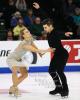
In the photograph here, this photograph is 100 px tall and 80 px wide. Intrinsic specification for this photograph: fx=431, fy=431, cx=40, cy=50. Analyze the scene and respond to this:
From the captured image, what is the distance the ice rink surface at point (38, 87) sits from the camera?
8.05 m

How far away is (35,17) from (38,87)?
4.48m

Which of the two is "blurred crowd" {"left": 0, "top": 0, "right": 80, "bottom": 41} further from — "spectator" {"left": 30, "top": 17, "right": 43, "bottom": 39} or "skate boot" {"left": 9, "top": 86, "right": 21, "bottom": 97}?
"skate boot" {"left": 9, "top": 86, "right": 21, "bottom": 97}

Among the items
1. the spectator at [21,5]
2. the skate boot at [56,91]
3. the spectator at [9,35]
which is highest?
the spectator at [21,5]

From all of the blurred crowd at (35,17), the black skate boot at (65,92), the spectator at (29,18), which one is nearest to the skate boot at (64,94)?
the black skate boot at (65,92)

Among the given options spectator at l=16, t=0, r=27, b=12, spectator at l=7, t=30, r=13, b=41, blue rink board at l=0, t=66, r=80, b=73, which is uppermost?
spectator at l=16, t=0, r=27, b=12

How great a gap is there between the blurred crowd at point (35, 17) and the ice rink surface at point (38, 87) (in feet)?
5.44

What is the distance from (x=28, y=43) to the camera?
26.2ft

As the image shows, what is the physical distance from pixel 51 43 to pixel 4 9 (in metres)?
5.54

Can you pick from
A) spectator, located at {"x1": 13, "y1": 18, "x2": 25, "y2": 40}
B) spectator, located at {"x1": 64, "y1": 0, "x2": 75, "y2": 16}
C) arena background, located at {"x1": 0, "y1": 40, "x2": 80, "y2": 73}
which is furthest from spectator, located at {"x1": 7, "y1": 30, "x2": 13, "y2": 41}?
spectator, located at {"x1": 64, "y1": 0, "x2": 75, "y2": 16}

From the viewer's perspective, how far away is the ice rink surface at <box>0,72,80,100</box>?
8.05m

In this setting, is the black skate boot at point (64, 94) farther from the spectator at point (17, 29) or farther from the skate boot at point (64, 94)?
the spectator at point (17, 29)

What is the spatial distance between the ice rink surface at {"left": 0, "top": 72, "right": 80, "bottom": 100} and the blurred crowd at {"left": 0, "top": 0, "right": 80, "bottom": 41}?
1.66m

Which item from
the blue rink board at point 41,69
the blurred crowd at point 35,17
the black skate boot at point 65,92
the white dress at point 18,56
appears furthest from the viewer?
the blurred crowd at point 35,17

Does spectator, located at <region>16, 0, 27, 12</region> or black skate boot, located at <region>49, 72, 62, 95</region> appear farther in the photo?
spectator, located at <region>16, 0, 27, 12</region>
